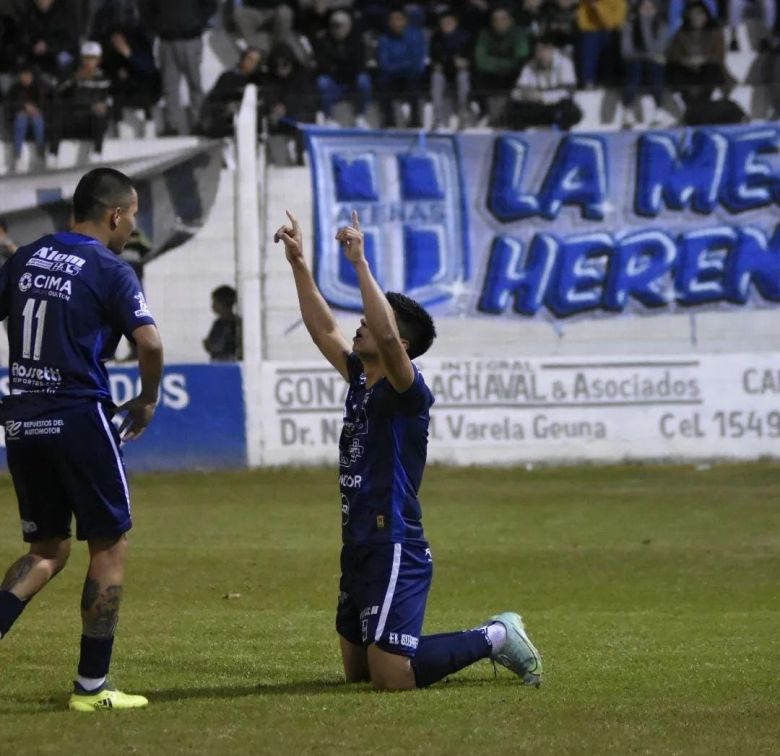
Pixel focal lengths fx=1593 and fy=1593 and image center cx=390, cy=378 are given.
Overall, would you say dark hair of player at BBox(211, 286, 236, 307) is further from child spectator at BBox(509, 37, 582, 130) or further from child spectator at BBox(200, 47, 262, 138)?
child spectator at BBox(509, 37, 582, 130)

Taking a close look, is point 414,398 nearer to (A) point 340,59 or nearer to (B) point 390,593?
(B) point 390,593

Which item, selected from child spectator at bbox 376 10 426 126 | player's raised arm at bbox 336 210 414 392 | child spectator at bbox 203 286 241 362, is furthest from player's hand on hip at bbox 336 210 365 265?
child spectator at bbox 376 10 426 126

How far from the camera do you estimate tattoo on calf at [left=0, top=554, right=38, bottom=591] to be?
6543 millimetres

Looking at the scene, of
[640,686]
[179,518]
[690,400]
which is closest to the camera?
[640,686]

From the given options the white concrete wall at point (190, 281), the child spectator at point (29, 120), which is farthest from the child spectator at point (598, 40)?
the child spectator at point (29, 120)

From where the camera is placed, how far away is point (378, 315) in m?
6.57

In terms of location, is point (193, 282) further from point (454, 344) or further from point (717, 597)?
point (717, 597)

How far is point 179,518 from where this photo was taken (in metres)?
15.8

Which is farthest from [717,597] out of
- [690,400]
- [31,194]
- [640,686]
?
[31,194]

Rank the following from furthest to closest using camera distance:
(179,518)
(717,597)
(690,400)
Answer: (690,400)
(179,518)
(717,597)

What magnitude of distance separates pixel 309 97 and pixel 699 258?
568cm

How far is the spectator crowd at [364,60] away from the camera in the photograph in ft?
70.1

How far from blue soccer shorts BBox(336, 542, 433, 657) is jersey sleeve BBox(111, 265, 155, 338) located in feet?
4.73

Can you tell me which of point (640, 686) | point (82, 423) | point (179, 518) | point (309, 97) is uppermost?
point (309, 97)
